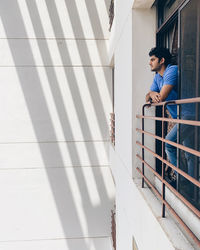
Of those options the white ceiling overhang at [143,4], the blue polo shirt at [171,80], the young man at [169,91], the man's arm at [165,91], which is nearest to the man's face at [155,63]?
the young man at [169,91]

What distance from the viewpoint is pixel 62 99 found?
20.1 feet

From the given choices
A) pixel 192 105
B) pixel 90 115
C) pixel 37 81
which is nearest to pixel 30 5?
pixel 37 81

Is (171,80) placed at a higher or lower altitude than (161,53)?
lower

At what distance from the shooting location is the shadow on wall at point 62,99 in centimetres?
597

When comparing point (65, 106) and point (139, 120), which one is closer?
point (139, 120)

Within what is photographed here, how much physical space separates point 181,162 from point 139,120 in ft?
2.80

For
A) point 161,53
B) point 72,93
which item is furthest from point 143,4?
point 72,93

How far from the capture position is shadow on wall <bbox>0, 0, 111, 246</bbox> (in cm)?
597

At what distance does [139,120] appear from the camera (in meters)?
2.92

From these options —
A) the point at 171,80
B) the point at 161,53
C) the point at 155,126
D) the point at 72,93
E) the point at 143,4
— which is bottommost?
the point at 155,126

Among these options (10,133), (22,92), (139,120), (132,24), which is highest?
(132,24)

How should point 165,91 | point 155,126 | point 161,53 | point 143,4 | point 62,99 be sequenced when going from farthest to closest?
1. point 62,99
2. point 155,126
3. point 143,4
4. point 161,53
5. point 165,91

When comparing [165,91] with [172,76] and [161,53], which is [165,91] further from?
[161,53]

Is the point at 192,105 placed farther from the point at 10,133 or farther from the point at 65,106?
the point at 10,133
